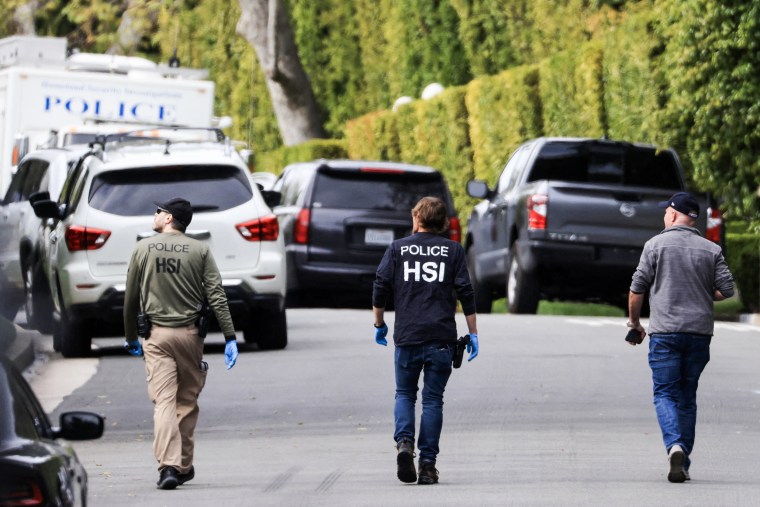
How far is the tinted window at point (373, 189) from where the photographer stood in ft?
74.1

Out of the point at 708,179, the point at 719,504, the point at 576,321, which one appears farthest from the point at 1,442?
the point at 708,179

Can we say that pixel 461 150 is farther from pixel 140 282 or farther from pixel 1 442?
pixel 1 442

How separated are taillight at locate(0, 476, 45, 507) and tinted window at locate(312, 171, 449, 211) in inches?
659

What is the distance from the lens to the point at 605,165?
69.9ft

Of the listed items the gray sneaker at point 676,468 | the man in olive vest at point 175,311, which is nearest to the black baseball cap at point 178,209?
the man in olive vest at point 175,311

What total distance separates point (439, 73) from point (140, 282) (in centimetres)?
2920

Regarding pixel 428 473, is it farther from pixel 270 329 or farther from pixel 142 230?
pixel 270 329

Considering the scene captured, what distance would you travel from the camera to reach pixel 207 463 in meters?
11.2

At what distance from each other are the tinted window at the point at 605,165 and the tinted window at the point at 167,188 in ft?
16.7

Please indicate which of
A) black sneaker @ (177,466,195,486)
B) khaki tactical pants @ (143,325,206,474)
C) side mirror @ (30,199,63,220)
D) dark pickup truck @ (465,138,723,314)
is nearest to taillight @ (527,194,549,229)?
dark pickup truck @ (465,138,723,314)

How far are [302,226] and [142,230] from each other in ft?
19.0

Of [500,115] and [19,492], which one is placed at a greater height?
[19,492]

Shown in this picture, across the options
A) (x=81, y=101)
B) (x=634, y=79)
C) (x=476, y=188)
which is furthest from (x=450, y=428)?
(x=81, y=101)

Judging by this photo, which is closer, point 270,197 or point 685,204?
point 685,204
